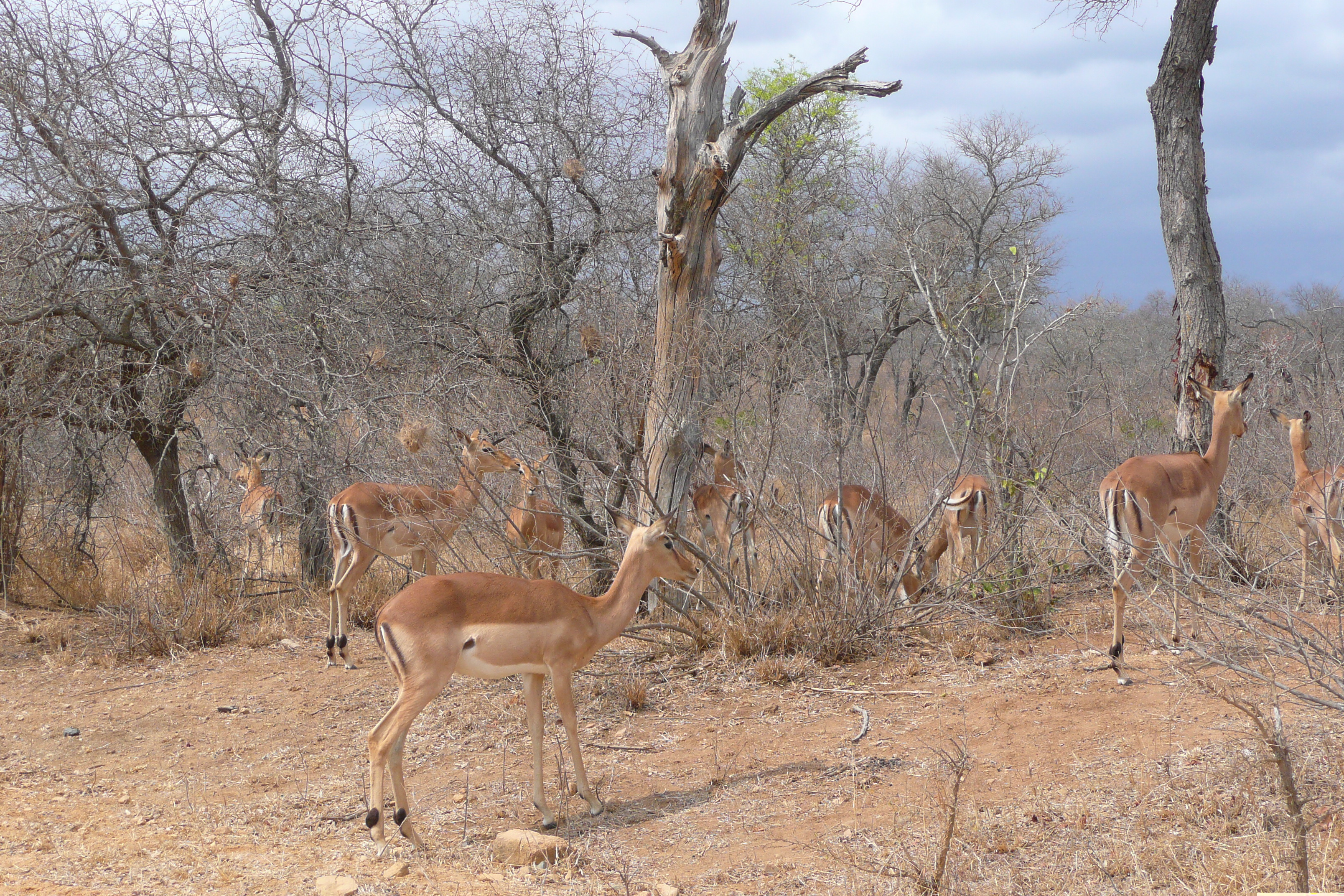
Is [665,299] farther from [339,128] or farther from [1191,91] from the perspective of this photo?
[1191,91]

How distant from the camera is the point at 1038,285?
27.3m

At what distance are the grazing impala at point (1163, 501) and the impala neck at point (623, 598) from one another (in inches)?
103

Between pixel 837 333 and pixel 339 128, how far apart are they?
17.5 feet

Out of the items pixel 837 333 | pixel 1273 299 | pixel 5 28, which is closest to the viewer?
pixel 837 333

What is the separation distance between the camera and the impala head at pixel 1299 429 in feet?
31.6

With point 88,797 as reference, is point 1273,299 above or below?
above

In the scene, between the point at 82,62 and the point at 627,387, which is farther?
the point at 82,62

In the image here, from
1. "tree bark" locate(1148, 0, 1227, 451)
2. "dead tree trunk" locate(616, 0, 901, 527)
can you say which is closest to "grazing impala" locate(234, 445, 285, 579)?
"dead tree trunk" locate(616, 0, 901, 527)

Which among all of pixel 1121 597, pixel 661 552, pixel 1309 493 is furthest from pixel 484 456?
pixel 1309 493

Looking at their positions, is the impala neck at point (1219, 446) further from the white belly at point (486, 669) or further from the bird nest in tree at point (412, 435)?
the bird nest in tree at point (412, 435)

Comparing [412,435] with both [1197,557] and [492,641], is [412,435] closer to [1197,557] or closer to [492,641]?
[492,641]

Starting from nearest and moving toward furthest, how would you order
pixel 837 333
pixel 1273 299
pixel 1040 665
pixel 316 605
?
1. pixel 1040 665
2. pixel 837 333
3. pixel 316 605
4. pixel 1273 299

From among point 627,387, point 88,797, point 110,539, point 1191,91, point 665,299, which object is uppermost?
point 1191,91

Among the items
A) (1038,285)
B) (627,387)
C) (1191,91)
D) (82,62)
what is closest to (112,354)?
(82,62)
